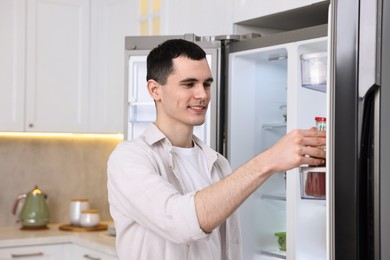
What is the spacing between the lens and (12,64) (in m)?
3.86

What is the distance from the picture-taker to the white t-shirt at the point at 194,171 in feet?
6.00

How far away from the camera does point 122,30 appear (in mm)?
3961

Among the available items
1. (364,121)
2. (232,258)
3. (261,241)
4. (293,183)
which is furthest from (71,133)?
(364,121)

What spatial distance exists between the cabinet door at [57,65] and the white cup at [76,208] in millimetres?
441

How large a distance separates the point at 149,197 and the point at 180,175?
288 millimetres

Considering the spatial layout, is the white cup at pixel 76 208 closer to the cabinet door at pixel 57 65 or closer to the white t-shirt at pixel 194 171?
the cabinet door at pixel 57 65

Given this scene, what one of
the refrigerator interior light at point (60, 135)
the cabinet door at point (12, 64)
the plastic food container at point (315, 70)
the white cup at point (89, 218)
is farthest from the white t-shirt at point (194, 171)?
the refrigerator interior light at point (60, 135)

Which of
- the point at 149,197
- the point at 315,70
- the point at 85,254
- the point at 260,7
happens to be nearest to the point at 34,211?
the point at 85,254

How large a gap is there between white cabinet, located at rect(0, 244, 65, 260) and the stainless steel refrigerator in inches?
113

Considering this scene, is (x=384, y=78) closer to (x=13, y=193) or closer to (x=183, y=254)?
(x=183, y=254)

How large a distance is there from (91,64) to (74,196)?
2.83ft

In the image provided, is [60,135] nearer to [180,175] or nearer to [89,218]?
[89,218]

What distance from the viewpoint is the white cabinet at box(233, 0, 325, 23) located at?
2.73m

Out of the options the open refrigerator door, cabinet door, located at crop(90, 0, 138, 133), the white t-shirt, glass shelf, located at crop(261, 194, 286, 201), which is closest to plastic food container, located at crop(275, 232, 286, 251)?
the open refrigerator door
